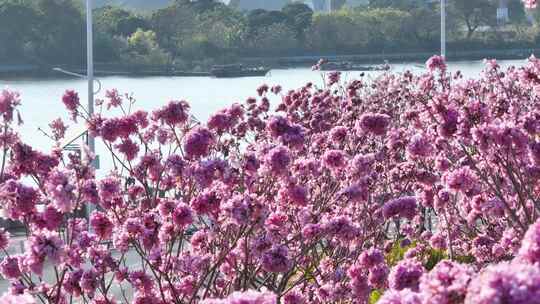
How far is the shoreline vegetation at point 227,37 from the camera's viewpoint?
3538 inches

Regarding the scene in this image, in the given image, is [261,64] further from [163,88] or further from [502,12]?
[502,12]

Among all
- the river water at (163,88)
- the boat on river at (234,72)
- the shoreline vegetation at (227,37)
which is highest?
the shoreline vegetation at (227,37)

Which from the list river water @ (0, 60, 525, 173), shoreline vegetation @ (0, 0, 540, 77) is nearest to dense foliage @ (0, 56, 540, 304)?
river water @ (0, 60, 525, 173)

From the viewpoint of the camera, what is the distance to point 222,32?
97375 mm

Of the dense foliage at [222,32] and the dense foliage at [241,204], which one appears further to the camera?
the dense foliage at [222,32]

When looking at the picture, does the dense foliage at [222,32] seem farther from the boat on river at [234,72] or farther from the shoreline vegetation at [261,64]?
the boat on river at [234,72]

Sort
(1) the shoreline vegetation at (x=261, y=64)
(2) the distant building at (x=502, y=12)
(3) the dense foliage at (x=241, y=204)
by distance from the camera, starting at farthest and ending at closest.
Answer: (2) the distant building at (x=502, y=12) < (1) the shoreline vegetation at (x=261, y=64) < (3) the dense foliage at (x=241, y=204)

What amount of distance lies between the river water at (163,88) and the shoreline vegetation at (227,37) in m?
5.49

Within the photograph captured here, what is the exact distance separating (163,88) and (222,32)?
23804 millimetres

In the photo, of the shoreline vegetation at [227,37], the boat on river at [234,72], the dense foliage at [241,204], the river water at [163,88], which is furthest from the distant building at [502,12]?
the dense foliage at [241,204]

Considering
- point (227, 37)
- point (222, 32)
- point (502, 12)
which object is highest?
point (502, 12)

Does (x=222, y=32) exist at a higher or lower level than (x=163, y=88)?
higher

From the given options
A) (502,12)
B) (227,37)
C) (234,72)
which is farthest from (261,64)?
(502,12)

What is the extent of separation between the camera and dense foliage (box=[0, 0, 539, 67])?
90.2m
